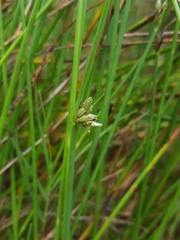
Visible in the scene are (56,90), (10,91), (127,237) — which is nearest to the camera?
(10,91)

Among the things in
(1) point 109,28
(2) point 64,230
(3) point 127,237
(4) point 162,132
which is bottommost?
(3) point 127,237

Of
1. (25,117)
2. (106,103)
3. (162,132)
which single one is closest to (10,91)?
(106,103)

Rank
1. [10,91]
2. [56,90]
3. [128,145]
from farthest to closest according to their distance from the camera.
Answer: [128,145] < [56,90] < [10,91]

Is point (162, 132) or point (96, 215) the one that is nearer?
point (96, 215)

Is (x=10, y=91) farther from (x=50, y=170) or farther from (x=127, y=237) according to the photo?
(x=127, y=237)

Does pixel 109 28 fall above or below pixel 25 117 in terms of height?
above

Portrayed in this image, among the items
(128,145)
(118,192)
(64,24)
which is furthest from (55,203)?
(64,24)
